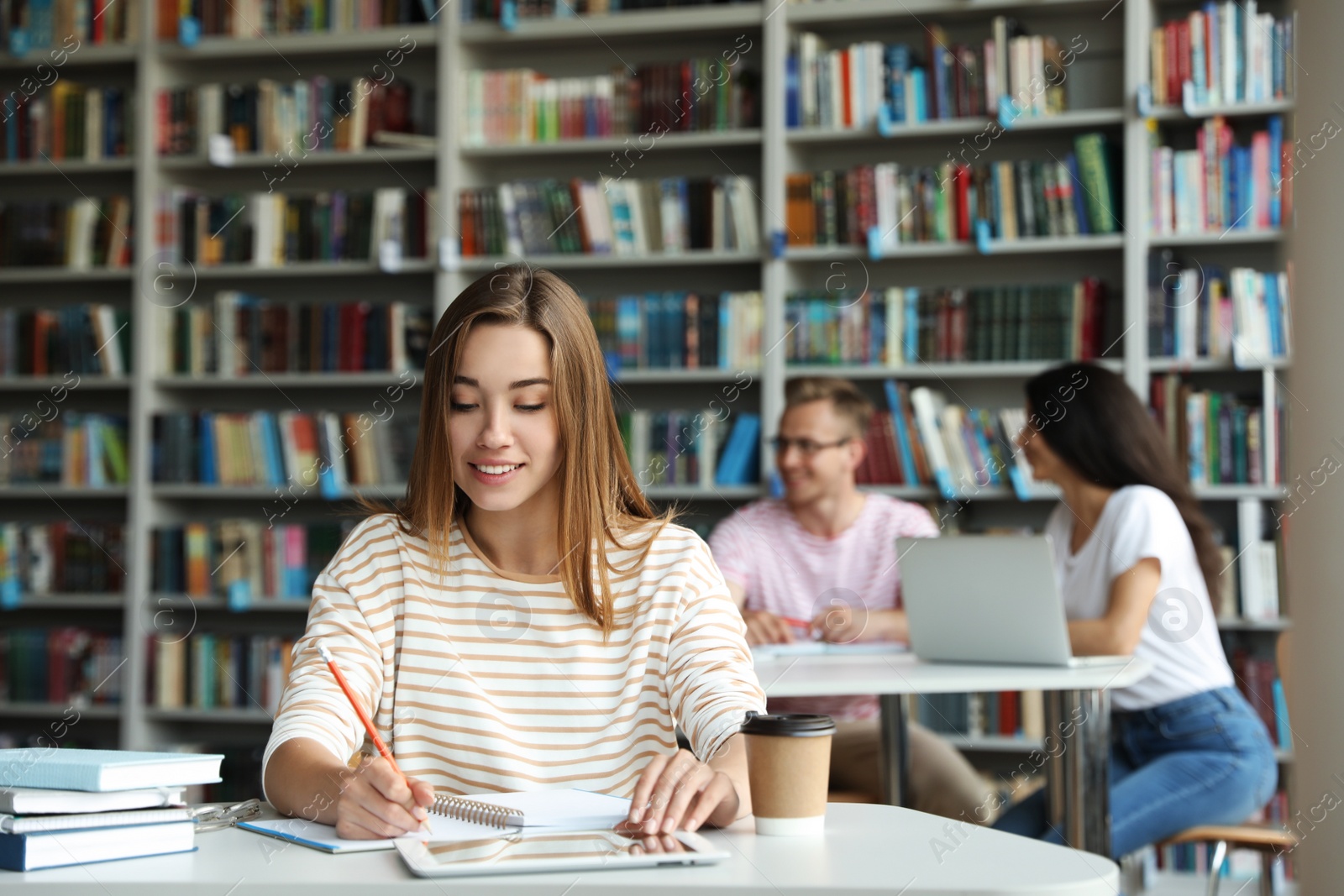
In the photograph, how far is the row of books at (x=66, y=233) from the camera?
4434 mm

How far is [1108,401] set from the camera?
9.30 ft

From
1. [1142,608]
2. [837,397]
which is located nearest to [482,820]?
[1142,608]

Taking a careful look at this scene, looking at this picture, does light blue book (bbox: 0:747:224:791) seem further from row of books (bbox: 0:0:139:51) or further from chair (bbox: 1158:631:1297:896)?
row of books (bbox: 0:0:139:51)

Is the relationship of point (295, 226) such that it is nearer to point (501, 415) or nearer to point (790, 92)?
point (790, 92)

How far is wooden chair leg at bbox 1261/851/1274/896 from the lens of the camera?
2400 millimetres

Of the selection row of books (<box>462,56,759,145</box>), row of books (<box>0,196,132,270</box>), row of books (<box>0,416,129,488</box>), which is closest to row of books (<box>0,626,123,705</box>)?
row of books (<box>0,416,129,488</box>)

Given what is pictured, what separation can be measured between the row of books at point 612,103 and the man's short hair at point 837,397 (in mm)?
1090

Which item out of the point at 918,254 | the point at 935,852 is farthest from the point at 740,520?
the point at 935,852

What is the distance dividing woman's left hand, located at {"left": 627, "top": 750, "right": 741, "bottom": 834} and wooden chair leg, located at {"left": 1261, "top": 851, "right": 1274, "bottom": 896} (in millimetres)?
1682

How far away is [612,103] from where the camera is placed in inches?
162

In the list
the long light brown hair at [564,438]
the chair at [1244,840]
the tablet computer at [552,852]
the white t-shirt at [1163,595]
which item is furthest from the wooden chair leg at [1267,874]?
the tablet computer at [552,852]

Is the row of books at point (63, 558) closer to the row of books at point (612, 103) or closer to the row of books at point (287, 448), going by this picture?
the row of books at point (287, 448)

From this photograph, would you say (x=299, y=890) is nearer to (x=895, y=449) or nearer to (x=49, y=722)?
(x=895, y=449)

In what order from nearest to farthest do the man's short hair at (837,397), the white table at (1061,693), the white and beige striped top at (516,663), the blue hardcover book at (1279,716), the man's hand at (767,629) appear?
the white and beige striped top at (516,663) → the white table at (1061,693) → the man's hand at (767,629) → the man's short hair at (837,397) → the blue hardcover book at (1279,716)
